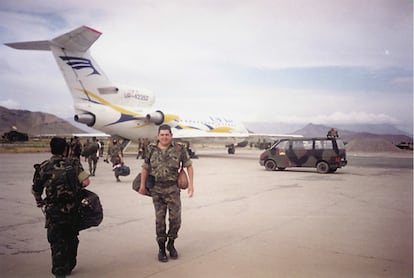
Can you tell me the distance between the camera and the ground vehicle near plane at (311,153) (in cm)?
1466

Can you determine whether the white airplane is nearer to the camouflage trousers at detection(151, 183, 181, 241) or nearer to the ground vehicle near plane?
the ground vehicle near plane

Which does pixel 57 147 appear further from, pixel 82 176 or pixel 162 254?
pixel 162 254

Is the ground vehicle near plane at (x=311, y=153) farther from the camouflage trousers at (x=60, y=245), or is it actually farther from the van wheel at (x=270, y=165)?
the camouflage trousers at (x=60, y=245)

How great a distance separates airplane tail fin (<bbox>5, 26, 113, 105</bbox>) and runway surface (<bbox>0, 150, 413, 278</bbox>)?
637 cm

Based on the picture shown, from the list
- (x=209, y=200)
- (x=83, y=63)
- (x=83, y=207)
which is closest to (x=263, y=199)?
(x=209, y=200)

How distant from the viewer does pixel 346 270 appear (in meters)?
3.96

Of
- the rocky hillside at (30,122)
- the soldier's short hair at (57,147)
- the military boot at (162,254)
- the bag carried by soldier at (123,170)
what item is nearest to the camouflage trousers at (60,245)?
the soldier's short hair at (57,147)

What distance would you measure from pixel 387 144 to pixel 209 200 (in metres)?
40.6

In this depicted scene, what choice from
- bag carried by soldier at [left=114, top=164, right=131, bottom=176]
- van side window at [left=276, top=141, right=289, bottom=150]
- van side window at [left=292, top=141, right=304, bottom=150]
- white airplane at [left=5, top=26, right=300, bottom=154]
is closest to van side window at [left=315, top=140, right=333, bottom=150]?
van side window at [left=292, top=141, right=304, bottom=150]

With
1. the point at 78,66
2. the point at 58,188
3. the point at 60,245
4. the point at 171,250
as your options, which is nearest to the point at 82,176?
the point at 58,188

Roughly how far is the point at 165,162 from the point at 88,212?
1059mm

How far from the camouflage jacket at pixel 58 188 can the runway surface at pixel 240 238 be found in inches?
28.0

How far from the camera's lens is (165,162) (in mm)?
4387

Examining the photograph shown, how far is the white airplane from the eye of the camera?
1704cm
